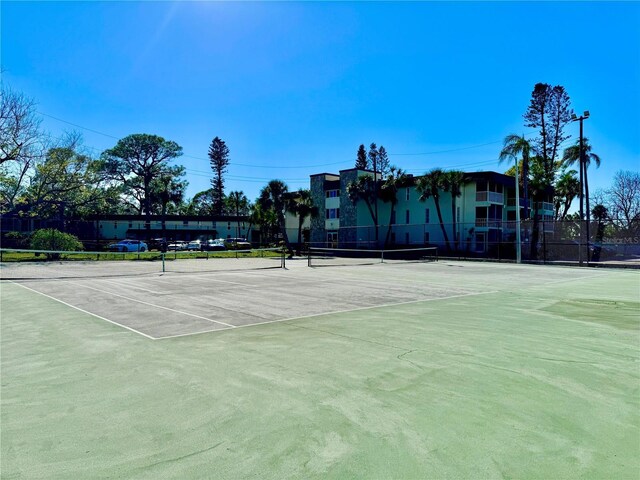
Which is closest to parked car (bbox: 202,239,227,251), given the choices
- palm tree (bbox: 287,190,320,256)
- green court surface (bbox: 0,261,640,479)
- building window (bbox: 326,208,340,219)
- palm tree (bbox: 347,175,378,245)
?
palm tree (bbox: 287,190,320,256)

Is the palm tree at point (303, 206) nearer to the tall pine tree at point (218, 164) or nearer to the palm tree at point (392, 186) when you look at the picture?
the palm tree at point (392, 186)

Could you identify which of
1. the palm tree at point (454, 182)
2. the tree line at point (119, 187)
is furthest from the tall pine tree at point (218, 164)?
the palm tree at point (454, 182)

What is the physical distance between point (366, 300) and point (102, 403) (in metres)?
8.41

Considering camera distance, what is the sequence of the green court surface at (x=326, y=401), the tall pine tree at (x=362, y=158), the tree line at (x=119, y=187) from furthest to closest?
the tall pine tree at (x=362, y=158) → the tree line at (x=119, y=187) → the green court surface at (x=326, y=401)

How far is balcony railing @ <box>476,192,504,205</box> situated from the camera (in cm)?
4478

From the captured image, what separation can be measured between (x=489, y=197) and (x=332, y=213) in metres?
22.2

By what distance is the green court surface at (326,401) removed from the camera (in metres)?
3.08

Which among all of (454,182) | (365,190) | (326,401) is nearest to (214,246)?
(365,190)

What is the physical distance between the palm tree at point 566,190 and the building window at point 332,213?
92.9 ft

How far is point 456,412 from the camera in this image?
3.95 m

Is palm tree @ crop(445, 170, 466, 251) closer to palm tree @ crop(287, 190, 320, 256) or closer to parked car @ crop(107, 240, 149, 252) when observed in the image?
palm tree @ crop(287, 190, 320, 256)

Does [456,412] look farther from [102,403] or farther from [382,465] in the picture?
[102,403]

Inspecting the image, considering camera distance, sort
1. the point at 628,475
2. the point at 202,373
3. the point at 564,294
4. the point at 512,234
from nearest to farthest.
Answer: the point at 628,475 < the point at 202,373 < the point at 564,294 < the point at 512,234

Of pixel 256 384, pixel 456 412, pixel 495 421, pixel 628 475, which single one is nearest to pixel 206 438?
pixel 256 384
